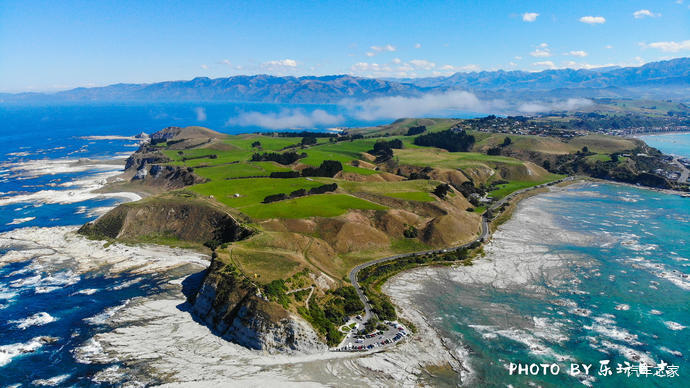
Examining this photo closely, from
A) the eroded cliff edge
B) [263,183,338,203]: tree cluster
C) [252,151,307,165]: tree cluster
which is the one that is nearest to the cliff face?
the eroded cliff edge

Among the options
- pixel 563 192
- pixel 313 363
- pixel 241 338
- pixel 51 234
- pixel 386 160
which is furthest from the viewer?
pixel 386 160

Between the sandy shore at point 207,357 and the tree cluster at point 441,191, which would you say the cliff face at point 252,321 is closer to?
the sandy shore at point 207,357

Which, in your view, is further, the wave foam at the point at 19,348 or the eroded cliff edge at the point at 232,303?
the eroded cliff edge at the point at 232,303

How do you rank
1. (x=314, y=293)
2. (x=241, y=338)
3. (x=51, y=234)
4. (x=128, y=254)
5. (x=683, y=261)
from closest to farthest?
(x=241, y=338) → (x=314, y=293) → (x=683, y=261) → (x=128, y=254) → (x=51, y=234)

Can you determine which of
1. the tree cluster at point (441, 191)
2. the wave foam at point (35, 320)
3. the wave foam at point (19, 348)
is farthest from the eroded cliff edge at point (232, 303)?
the tree cluster at point (441, 191)

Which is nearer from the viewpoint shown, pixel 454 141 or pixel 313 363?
pixel 313 363

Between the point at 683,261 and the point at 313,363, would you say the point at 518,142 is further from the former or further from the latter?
the point at 313,363

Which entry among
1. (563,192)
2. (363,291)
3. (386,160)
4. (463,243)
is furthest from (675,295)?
(386,160)
